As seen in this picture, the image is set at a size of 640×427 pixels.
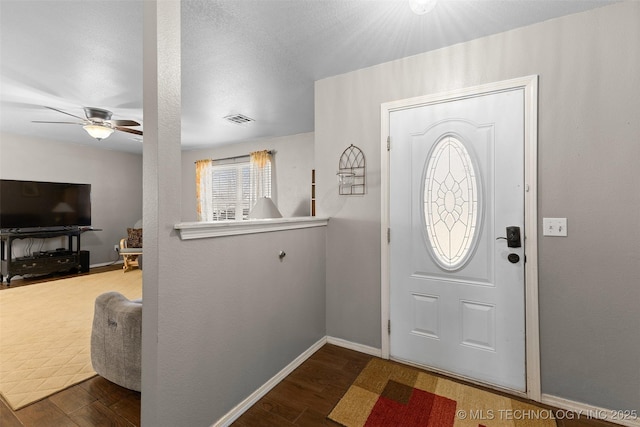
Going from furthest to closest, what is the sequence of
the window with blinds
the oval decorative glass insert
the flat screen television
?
the window with blinds < the flat screen television < the oval decorative glass insert

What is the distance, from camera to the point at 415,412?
1729 millimetres

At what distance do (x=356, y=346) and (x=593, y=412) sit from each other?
60.3 inches

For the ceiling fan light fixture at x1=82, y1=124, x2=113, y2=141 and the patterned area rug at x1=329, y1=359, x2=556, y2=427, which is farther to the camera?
the ceiling fan light fixture at x1=82, y1=124, x2=113, y2=141

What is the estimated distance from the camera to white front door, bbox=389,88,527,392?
1938mm

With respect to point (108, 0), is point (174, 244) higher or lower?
lower

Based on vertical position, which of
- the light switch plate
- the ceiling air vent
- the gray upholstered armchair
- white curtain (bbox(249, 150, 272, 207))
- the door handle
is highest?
the ceiling air vent

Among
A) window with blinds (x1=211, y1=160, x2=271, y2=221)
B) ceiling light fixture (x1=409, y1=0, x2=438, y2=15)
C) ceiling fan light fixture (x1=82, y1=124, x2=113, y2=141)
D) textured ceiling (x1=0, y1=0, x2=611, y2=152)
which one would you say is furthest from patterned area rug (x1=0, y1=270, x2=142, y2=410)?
ceiling light fixture (x1=409, y1=0, x2=438, y2=15)

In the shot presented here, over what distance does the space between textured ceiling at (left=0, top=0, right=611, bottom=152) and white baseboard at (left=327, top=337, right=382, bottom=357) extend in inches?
93.2

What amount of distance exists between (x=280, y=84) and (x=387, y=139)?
1.24 m

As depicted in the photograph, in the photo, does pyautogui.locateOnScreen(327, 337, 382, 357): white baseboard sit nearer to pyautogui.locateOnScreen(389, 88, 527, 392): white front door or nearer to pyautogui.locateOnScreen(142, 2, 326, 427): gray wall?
pyautogui.locateOnScreen(389, 88, 527, 392): white front door

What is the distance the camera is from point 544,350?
72.9 inches

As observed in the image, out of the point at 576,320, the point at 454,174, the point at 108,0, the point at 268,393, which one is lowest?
the point at 268,393

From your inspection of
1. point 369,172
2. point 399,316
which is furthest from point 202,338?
point 369,172

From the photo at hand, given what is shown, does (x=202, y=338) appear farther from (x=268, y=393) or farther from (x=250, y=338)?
(x=268, y=393)
